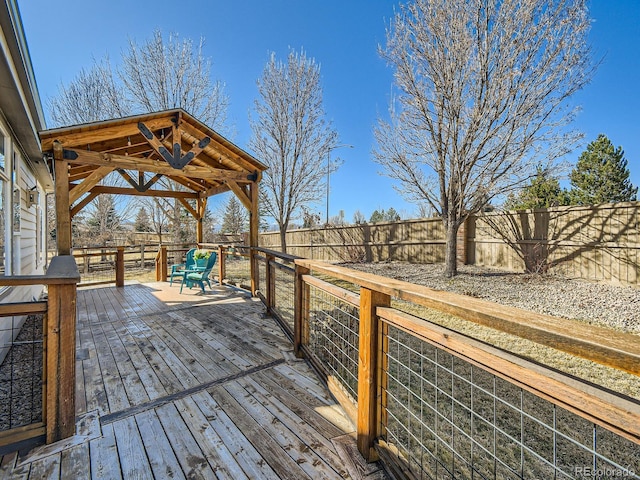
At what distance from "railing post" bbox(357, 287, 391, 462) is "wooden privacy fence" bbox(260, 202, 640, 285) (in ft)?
23.4

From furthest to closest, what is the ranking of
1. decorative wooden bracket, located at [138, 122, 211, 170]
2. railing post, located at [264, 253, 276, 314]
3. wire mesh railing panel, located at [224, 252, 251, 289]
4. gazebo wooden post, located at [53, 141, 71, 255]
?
1. wire mesh railing panel, located at [224, 252, 251, 289]
2. decorative wooden bracket, located at [138, 122, 211, 170]
3. gazebo wooden post, located at [53, 141, 71, 255]
4. railing post, located at [264, 253, 276, 314]

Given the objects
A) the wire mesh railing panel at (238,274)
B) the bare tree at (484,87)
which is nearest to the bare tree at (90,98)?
the wire mesh railing panel at (238,274)

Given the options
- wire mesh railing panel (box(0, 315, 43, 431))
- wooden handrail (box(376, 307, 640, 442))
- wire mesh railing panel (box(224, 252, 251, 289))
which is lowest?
wire mesh railing panel (box(0, 315, 43, 431))

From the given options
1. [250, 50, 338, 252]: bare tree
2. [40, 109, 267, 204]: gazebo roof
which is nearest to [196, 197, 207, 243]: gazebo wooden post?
[40, 109, 267, 204]: gazebo roof

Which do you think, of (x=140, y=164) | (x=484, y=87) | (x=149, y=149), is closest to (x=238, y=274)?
(x=149, y=149)

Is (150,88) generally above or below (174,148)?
above

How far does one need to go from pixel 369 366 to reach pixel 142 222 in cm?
2112

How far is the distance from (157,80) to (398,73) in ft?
32.4

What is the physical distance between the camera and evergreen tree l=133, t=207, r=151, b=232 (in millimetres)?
18523

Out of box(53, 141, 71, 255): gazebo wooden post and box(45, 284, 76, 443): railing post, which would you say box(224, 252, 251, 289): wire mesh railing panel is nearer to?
box(53, 141, 71, 255): gazebo wooden post

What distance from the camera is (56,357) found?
1869mm

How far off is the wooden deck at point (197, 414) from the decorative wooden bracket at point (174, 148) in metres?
2.88

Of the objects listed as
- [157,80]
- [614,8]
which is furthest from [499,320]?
[157,80]

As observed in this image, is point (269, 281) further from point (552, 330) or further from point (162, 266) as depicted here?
point (162, 266)
